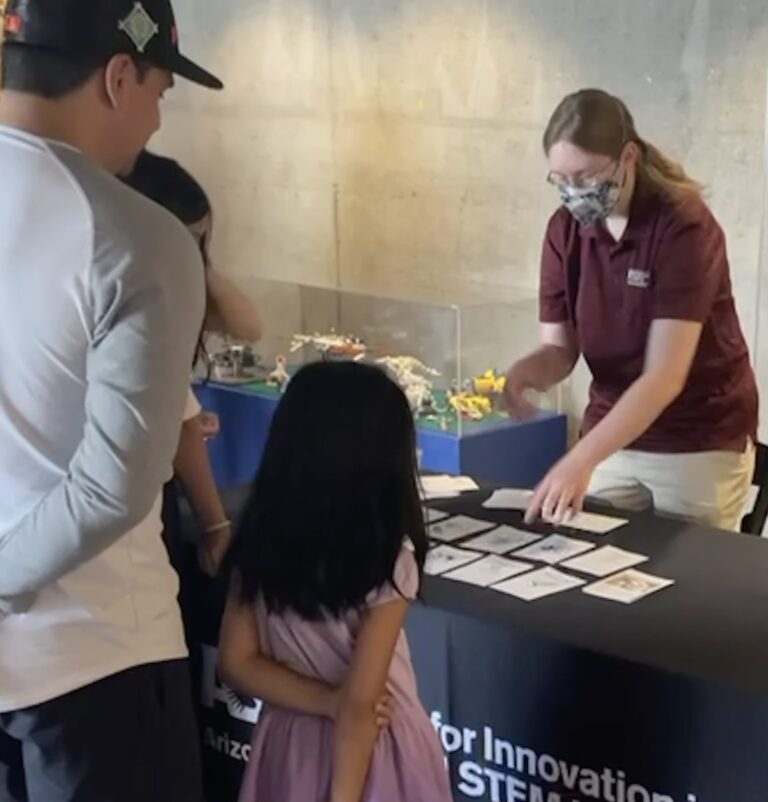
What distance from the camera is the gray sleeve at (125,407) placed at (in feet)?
4.26

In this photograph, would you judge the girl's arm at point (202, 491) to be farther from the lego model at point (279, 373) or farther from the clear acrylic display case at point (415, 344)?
the lego model at point (279, 373)

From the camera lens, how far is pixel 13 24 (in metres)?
1.34

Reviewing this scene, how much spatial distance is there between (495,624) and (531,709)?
0.14 meters

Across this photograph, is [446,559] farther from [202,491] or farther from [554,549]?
[202,491]

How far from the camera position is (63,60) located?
1.33m

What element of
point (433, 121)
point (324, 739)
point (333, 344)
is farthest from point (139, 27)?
point (433, 121)

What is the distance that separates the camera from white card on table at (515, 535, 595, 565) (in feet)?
7.22

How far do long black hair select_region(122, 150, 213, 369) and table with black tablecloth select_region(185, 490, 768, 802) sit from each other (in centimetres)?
63

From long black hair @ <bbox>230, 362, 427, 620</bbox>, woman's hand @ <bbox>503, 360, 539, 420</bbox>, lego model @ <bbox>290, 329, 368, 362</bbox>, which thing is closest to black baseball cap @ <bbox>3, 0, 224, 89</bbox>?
long black hair @ <bbox>230, 362, 427, 620</bbox>

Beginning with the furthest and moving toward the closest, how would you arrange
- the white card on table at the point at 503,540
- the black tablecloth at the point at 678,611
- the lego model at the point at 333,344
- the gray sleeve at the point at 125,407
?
the lego model at the point at 333,344 < the white card on table at the point at 503,540 < the black tablecloth at the point at 678,611 < the gray sleeve at the point at 125,407

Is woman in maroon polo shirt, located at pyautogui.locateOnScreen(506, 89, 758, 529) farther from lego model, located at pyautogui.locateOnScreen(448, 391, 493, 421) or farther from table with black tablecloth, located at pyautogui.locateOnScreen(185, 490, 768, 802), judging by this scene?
lego model, located at pyautogui.locateOnScreen(448, 391, 493, 421)

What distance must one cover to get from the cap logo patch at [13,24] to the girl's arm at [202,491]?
787mm

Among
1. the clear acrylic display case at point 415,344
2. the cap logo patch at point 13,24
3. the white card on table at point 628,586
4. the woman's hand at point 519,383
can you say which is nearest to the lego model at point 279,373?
the clear acrylic display case at point 415,344

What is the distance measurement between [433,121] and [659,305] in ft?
8.60
